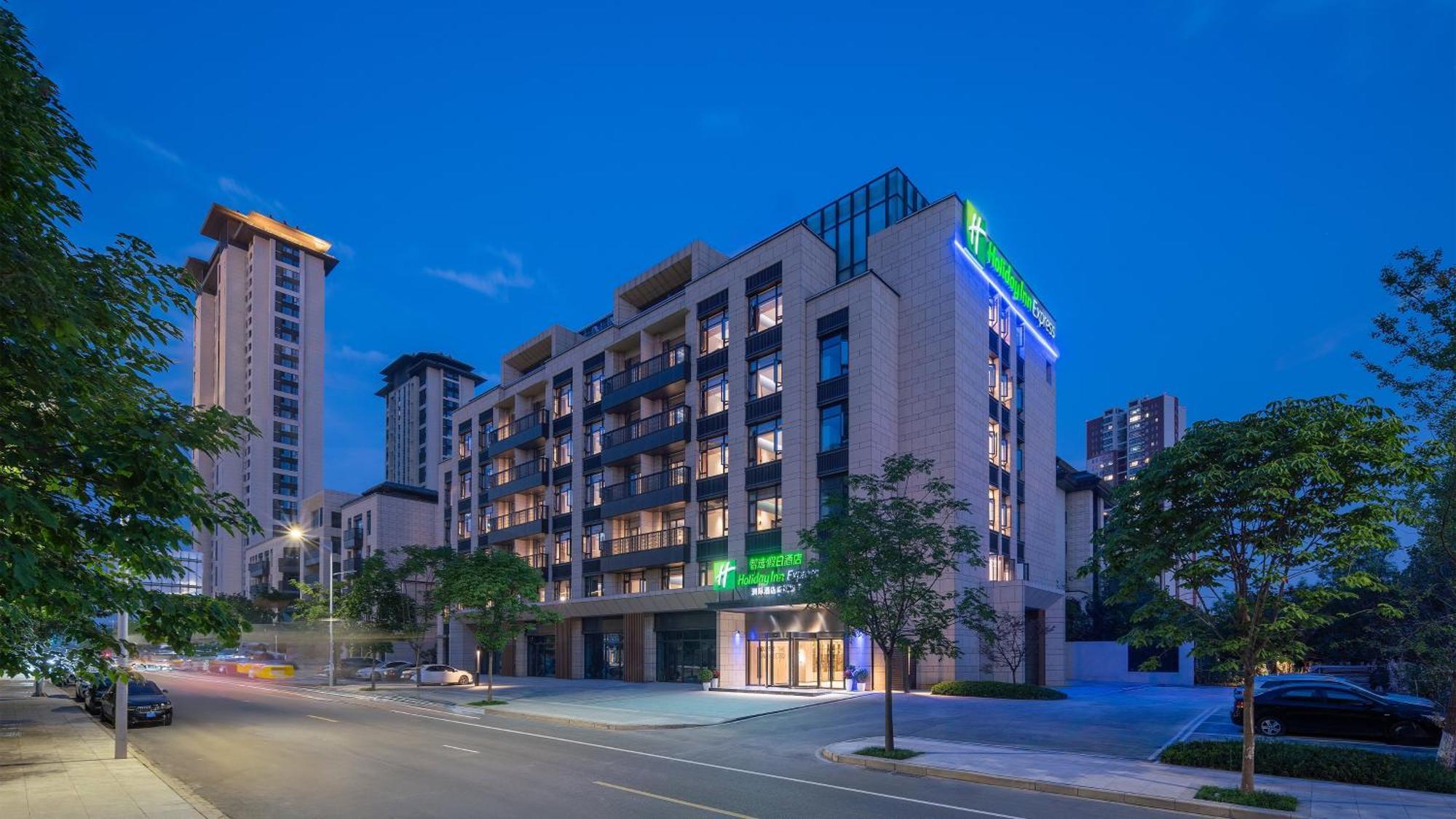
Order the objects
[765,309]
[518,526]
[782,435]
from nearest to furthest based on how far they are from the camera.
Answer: [782,435] → [765,309] → [518,526]

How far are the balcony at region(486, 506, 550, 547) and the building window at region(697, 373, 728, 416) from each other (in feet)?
61.1

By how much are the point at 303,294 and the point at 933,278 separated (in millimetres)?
121042

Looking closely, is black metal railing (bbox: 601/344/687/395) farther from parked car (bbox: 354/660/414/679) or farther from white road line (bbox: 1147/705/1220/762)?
white road line (bbox: 1147/705/1220/762)

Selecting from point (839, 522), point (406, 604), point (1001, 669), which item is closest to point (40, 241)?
point (839, 522)

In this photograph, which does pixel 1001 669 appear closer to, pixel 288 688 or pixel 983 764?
pixel 983 764

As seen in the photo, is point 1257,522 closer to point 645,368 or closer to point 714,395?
point 714,395

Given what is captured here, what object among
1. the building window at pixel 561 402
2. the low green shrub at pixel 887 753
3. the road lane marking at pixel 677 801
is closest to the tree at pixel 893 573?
the low green shrub at pixel 887 753

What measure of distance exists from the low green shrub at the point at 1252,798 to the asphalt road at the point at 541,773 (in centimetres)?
135

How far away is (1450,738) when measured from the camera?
57.3 ft

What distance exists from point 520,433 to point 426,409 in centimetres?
8605

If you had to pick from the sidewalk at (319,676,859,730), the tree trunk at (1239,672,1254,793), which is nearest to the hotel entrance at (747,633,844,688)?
the sidewalk at (319,676,859,730)

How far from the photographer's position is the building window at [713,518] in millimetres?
48969

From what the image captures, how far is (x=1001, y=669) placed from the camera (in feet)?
143

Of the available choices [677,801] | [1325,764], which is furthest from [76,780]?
[1325,764]
